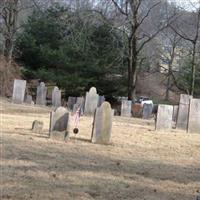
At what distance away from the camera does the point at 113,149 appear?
11086 millimetres

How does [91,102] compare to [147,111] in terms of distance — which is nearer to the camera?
[91,102]

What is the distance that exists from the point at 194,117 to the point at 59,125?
6.29 meters

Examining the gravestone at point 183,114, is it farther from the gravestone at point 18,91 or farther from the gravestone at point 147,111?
the gravestone at point 18,91

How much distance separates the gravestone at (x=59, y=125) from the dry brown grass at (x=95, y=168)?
255mm

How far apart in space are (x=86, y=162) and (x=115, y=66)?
30679 mm

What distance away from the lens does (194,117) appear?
16875 millimetres

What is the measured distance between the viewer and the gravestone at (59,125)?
11.7 metres

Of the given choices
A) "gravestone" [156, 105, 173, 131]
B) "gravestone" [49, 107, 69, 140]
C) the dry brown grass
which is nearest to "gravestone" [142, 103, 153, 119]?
"gravestone" [156, 105, 173, 131]

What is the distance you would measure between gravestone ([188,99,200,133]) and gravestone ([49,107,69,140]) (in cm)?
597

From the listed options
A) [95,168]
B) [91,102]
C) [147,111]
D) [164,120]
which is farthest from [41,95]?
[95,168]

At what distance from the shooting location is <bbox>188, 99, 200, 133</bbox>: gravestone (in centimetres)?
1667

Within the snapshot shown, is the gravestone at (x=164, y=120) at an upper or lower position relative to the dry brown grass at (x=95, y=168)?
upper

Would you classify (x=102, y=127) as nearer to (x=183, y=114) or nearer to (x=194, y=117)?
(x=194, y=117)

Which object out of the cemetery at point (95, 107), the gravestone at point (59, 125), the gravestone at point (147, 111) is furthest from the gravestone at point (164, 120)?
the gravestone at point (147, 111)
